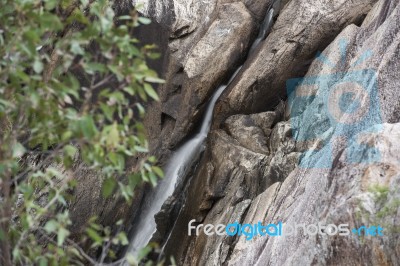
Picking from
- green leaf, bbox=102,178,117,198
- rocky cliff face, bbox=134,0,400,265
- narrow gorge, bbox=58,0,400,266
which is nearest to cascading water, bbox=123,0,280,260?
narrow gorge, bbox=58,0,400,266

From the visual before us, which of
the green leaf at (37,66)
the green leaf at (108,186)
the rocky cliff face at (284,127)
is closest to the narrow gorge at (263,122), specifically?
the rocky cliff face at (284,127)

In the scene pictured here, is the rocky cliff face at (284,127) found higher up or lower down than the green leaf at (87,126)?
lower down

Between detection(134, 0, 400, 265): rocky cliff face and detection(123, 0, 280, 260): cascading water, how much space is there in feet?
0.89

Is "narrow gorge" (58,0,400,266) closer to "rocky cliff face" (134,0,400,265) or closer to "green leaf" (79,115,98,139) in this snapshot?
"rocky cliff face" (134,0,400,265)

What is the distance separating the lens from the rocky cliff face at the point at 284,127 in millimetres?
8641

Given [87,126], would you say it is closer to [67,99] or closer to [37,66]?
[37,66]

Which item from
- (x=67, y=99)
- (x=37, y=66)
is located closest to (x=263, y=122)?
(x=67, y=99)

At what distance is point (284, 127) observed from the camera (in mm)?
15516

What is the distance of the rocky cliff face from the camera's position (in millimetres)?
8641

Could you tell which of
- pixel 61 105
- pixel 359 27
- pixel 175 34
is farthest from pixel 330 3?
pixel 61 105

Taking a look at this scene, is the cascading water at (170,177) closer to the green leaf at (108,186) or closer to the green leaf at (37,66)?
the green leaf at (108,186)

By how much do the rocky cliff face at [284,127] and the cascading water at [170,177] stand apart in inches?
10.6

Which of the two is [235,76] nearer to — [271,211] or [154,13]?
[154,13]

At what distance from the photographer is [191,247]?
14844 millimetres
